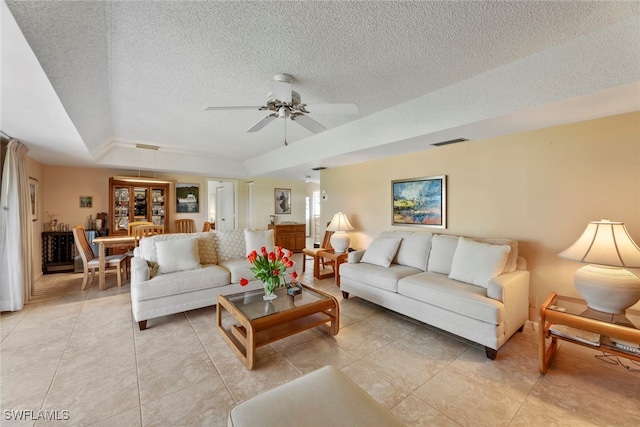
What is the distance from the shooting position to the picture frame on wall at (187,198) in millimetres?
6504

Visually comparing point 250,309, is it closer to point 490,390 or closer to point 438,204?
point 490,390

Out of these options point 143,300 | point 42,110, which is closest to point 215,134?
point 42,110

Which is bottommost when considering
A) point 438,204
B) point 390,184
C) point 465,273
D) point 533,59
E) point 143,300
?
point 143,300

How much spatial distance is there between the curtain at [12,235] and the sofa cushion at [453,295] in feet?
15.3

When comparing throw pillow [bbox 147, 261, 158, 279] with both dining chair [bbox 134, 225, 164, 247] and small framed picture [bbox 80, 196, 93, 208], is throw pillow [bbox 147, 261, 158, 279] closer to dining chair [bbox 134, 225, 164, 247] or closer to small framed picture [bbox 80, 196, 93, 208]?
dining chair [bbox 134, 225, 164, 247]

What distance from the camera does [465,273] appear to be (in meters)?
2.69

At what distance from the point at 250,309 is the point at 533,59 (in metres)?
3.18

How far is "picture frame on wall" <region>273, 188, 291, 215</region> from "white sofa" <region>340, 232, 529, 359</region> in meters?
4.37

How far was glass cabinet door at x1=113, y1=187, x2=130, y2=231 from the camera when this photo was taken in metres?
5.57

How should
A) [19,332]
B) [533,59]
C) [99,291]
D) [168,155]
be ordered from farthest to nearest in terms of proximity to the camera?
1. [168,155]
2. [99,291]
3. [19,332]
4. [533,59]

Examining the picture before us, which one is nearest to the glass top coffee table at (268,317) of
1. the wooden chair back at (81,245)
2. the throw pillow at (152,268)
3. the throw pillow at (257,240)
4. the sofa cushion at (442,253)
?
the throw pillow at (152,268)

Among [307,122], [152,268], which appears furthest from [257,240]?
[307,122]

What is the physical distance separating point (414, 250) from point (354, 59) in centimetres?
239

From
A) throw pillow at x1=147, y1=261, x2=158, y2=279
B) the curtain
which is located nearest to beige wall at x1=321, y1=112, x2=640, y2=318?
throw pillow at x1=147, y1=261, x2=158, y2=279
